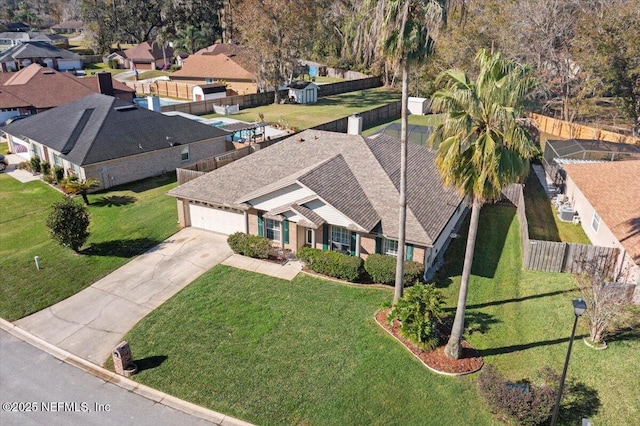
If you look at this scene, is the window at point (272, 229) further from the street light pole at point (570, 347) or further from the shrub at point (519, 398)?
the street light pole at point (570, 347)

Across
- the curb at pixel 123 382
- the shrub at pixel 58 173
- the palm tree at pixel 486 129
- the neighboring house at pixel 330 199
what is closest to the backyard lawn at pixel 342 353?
the curb at pixel 123 382

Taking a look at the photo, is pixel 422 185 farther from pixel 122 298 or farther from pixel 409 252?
pixel 122 298

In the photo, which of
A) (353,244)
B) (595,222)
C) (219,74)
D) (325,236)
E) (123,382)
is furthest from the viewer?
(219,74)

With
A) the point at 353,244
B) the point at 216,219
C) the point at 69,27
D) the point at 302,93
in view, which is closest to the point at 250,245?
the point at 216,219

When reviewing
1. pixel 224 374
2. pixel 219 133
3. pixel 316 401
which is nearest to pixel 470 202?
pixel 316 401

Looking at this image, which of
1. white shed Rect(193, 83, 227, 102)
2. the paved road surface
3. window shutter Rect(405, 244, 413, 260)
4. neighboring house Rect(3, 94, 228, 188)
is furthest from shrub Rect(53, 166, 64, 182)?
white shed Rect(193, 83, 227, 102)

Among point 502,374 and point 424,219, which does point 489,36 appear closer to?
point 424,219
